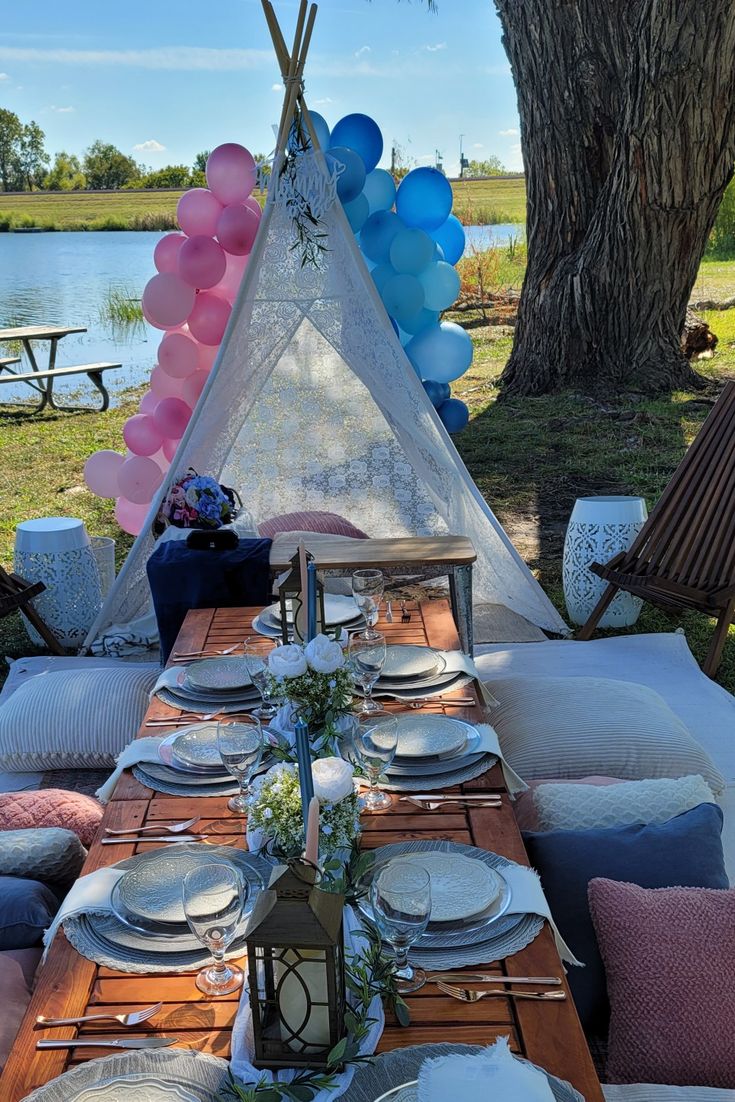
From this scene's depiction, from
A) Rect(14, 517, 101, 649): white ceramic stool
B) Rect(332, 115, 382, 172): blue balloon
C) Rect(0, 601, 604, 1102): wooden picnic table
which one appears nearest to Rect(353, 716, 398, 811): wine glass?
Rect(0, 601, 604, 1102): wooden picnic table

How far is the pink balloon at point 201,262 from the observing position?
192 inches

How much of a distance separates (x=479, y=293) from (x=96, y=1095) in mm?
12980

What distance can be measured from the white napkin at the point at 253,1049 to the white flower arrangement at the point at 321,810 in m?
0.16

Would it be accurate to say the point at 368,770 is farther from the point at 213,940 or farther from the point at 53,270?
the point at 53,270

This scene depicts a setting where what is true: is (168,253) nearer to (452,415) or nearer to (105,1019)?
(452,415)

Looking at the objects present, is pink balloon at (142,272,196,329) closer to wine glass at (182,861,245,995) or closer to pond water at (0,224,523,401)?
wine glass at (182,861,245,995)

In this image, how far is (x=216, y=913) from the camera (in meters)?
1.46

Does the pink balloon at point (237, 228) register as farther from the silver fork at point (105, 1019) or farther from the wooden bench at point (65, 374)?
the wooden bench at point (65, 374)

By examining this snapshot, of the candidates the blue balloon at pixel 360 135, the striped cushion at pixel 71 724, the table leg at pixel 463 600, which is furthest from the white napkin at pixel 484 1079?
the blue balloon at pixel 360 135

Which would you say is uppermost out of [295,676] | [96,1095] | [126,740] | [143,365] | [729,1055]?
[295,676]

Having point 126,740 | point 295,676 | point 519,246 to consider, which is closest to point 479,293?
point 519,246

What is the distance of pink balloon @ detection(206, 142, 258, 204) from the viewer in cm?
486

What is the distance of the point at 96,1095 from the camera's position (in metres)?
1.35

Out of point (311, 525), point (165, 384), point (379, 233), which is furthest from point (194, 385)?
point (379, 233)
